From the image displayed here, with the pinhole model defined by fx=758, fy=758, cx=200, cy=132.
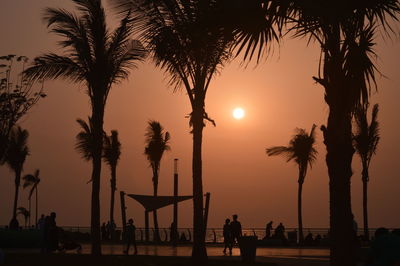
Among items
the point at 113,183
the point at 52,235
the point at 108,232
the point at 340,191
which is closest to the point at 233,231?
the point at 52,235

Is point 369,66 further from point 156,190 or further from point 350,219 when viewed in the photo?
point 156,190

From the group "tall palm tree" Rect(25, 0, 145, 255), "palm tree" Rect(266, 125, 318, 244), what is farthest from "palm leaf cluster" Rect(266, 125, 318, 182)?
"tall palm tree" Rect(25, 0, 145, 255)

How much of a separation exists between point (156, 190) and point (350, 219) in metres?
45.7

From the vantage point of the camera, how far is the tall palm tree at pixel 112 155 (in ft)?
208

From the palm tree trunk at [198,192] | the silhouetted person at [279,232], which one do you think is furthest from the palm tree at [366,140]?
the palm tree trunk at [198,192]

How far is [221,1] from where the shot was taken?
12305 mm

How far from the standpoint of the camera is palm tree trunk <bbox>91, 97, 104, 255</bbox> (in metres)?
25.4

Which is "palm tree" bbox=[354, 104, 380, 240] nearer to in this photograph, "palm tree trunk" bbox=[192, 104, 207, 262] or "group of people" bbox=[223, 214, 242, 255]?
"group of people" bbox=[223, 214, 242, 255]

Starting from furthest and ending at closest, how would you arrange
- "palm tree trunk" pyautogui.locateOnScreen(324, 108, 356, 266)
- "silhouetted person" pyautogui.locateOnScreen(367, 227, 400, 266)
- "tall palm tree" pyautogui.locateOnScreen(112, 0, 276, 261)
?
"tall palm tree" pyautogui.locateOnScreen(112, 0, 276, 261) → "palm tree trunk" pyautogui.locateOnScreen(324, 108, 356, 266) → "silhouetted person" pyautogui.locateOnScreen(367, 227, 400, 266)

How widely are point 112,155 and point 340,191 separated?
50.2 m

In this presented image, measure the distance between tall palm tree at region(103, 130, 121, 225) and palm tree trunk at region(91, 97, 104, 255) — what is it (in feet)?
122

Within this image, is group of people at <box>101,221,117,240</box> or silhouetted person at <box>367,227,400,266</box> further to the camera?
group of people at <box>101,221,117,240</box>

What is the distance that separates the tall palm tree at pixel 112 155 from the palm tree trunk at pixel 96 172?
37127 millimetres

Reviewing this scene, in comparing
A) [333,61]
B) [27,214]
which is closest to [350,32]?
[333,61]
